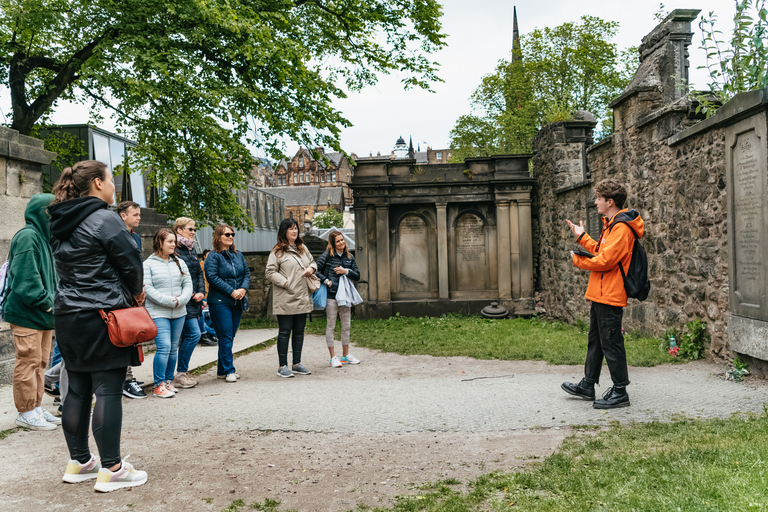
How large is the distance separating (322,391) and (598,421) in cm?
289

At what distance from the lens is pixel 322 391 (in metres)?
6.40

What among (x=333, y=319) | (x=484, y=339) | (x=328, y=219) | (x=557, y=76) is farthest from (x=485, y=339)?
(x=328, y=219)

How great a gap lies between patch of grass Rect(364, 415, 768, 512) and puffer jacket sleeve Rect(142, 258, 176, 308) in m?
3.87

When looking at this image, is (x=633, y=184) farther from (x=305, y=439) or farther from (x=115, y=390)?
(x=115, y=390)

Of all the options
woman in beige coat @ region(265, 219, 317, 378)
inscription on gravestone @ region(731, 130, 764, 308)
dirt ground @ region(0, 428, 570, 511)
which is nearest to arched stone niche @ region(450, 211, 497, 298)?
woman in beige coat @ region(265, 219, 317, 378)

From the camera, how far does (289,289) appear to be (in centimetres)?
734

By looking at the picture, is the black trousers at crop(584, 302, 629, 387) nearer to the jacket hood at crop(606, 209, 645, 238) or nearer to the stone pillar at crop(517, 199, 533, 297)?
the jacket hood at crop(606, 209, 645, 238)

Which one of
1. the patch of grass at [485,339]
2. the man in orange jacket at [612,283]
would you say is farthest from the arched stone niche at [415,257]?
the man in orange jacket at [612,283]

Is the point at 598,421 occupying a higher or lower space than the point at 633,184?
lower

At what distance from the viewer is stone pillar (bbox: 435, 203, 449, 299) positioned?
51.3 feet

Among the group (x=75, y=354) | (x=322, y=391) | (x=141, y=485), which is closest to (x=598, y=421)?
(x=322, y=391)

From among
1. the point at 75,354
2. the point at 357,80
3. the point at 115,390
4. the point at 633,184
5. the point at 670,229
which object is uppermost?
the point at 357,80

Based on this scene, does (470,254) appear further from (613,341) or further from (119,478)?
(119,478)

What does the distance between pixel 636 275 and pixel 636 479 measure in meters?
2.33
